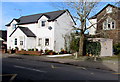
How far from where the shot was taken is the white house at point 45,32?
28.8m

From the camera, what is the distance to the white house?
28812 mm

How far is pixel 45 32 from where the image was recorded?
1164 inches

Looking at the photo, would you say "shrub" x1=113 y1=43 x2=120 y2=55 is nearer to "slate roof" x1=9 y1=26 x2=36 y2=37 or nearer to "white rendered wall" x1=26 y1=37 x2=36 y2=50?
"white rendered wall" x1=26 y1=37 x2=36 y2=50

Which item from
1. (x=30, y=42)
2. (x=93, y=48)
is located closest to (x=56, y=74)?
(x=93, y=48)

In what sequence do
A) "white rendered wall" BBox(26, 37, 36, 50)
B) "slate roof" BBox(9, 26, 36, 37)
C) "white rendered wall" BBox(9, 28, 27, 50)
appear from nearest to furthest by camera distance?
"white rendered wall" BBox(26, 37, 36, 50), "white rendered wall" BBox(9, 28, 27, 50), "slate roof" BBox(9, 26, 36, 37)

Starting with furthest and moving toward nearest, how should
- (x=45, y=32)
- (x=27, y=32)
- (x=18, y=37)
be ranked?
1. (x=18, y=37)
2. (x=27, y=32)
3. (x=45, y=32)

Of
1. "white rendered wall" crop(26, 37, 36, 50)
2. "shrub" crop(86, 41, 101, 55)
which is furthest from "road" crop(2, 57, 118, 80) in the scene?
"white rendered wall" crop(26, 37, 36, 50)

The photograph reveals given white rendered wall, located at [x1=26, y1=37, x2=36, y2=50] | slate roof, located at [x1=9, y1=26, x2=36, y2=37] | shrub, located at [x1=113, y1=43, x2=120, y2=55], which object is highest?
slate roof, located at [x1=9, y1=26, x2=36, y2=37]

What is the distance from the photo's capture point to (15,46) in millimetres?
32156

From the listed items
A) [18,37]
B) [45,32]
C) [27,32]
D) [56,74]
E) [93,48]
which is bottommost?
[56,74]

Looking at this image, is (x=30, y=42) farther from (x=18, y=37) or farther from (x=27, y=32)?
(x=18, y=37)

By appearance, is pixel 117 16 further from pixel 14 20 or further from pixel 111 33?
pixel 14 20

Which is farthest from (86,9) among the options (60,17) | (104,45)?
(60,17)

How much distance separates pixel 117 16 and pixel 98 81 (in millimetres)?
23042
